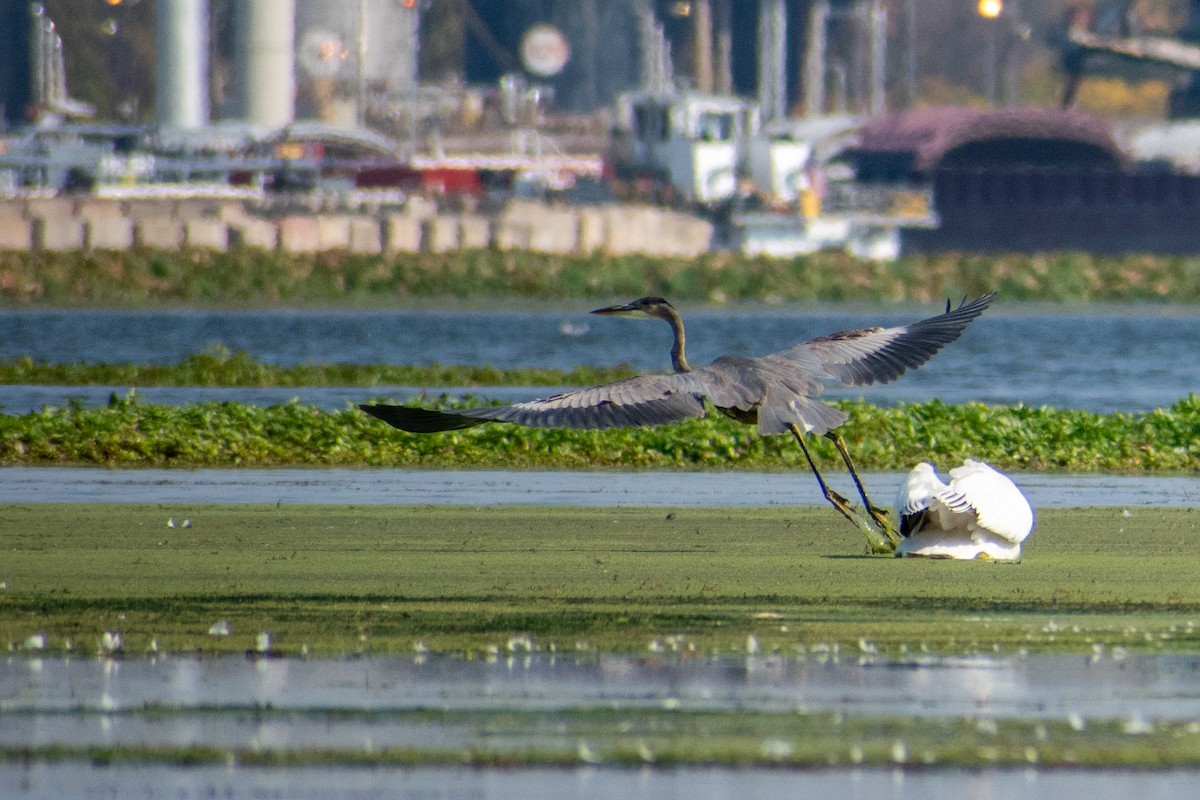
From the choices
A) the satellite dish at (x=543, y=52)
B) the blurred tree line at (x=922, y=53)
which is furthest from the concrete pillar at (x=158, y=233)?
the satellite dish at (x=543, y=52)

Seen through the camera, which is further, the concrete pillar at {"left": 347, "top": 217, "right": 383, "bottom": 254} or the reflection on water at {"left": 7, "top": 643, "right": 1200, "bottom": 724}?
the concrete pillar at {"left": 347, "top": 217, "right": 383, "bottom": 254}

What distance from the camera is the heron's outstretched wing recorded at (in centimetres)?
1182

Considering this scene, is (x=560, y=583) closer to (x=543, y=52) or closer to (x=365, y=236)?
(x=365, y=236)

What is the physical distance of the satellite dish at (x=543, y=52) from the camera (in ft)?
345

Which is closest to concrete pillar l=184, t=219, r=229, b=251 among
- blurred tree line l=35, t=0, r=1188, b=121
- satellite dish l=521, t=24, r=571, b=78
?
blurred tree line l=35, t=0, r=1188, b=121

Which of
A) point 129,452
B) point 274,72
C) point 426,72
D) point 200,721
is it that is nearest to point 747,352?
point 129,452

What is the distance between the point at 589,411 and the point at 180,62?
70.3 metres

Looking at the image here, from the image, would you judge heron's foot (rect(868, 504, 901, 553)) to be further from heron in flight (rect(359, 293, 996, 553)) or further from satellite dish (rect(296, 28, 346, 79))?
satellite dish (rect(296, 28, 346, 79))

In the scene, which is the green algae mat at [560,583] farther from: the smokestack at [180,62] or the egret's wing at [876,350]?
the smokestack at [180,62]

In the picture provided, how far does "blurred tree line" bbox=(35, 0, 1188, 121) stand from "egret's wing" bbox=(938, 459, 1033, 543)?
92.3 meters

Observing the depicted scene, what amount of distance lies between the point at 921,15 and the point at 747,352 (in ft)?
289

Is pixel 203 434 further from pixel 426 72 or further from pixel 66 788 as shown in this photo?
pixel 426 72

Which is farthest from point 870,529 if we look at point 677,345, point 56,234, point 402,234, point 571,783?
point 402,234

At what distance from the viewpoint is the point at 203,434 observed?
2105 cm
